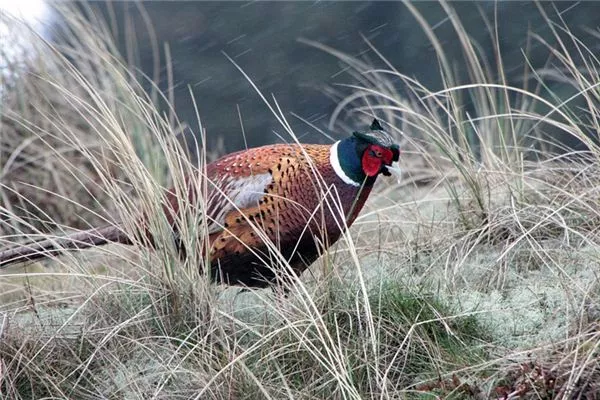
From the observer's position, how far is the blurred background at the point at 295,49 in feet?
27.4

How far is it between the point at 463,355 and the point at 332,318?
0.43 m

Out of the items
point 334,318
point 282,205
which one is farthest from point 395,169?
point 334,318

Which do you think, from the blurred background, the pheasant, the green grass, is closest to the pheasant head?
the pheasant

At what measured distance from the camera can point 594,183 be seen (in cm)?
394

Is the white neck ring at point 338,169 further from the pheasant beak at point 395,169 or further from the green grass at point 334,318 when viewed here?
the green grass at point 334,318

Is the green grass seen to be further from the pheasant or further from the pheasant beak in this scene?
the pheasant beak

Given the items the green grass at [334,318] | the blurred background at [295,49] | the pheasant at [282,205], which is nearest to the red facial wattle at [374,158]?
the pheasant at [282,205]

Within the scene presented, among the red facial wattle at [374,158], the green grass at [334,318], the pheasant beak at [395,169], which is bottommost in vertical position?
the green grass at [334,318]

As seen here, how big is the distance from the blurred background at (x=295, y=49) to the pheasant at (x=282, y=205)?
15.0 feet

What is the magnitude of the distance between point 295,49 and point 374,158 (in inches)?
213

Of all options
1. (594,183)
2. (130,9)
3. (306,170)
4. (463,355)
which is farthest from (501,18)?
(463,355)

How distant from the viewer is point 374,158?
3.65 meters

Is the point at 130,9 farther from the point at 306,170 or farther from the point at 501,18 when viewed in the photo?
the point at 306,170

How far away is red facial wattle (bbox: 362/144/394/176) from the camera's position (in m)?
3.64
